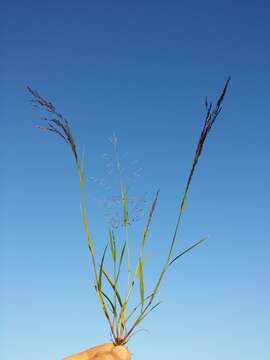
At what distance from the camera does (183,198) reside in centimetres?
436

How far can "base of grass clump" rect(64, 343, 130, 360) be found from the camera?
163 inches

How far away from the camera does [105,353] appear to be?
4156 mm

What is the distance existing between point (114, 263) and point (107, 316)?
411mm

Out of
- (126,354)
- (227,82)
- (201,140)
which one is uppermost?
(227,82)

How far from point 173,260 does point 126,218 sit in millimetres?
499

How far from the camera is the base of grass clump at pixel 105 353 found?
4129 millimetres

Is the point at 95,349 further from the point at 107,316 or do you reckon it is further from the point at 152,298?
the point at 152,298

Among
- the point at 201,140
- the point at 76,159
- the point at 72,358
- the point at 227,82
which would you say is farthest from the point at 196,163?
the point at 72,358

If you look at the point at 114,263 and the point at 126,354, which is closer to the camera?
the point at 126,354

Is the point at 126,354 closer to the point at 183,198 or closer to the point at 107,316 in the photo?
the point at 107,316

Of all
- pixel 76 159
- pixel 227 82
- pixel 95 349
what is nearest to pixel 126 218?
pixel 76 159

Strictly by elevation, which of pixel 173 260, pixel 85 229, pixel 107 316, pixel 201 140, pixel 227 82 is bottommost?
pixel 107 316

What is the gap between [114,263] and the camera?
14.7ft

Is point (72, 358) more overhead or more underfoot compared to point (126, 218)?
more underfoot
